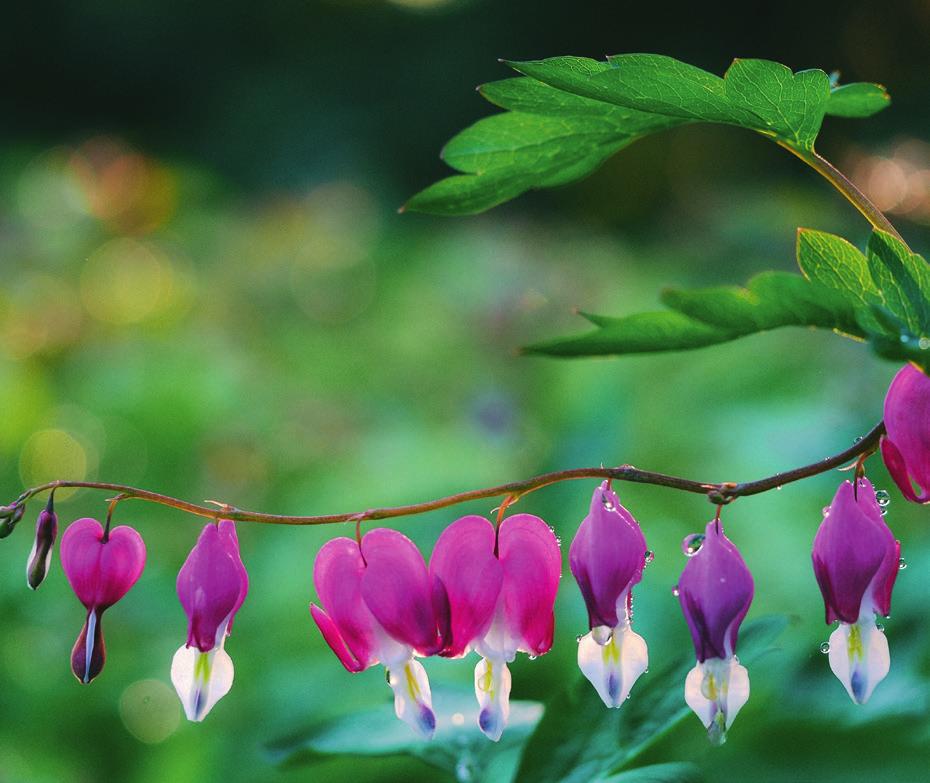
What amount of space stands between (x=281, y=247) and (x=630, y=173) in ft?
8.22

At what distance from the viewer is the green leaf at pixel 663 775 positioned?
2.20 feet

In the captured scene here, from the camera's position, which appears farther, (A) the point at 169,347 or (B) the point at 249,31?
(B) the point at 249,31

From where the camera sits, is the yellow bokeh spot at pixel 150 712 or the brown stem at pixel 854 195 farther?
the yellow bokeh spot at pixel 150 712

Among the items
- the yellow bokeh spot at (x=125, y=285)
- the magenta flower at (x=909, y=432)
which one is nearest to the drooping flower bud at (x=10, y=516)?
the magenta flower at (x=909, y=432)

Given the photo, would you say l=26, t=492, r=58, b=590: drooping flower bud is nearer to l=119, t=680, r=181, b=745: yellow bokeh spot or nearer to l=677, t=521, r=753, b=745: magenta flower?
l=677, t=521, r=753, b=745: magenta flower

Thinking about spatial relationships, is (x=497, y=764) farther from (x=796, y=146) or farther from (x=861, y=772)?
(x=796, y=146)

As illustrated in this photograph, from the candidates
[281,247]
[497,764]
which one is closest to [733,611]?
[497,764]

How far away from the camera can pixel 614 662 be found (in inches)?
25.2

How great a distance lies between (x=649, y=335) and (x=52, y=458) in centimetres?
236

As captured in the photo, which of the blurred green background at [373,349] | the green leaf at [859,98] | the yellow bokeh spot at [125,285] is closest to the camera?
the green leaf at [859,98]

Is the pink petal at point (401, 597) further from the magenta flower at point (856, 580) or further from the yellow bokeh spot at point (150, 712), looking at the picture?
the yellow bokeh spot at point (150, 712)

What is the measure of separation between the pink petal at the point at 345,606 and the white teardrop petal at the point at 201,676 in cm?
7

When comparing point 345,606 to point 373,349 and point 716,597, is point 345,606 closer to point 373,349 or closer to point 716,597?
point 716,597

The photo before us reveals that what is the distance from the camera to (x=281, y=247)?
4535mm
